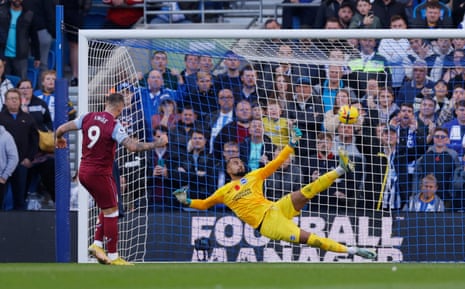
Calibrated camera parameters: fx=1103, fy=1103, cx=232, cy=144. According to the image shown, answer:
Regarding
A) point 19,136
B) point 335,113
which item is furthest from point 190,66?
point 19,136

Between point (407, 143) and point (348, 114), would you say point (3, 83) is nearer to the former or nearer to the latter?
point (348, 114)

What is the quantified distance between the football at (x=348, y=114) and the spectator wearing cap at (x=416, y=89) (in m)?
1.37

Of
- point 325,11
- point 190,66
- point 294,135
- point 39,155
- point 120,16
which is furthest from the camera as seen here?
point 120,16

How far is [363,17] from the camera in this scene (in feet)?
51.4

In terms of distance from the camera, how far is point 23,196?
48.3 feet

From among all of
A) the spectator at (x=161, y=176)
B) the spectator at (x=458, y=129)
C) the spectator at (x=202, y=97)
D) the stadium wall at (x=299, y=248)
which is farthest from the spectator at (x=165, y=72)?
the spectator at (x=458, y=129)

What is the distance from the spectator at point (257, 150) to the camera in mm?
13898

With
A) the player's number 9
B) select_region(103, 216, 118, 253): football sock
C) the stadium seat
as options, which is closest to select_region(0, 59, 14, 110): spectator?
the stadium seat

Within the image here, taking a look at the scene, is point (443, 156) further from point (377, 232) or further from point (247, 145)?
point (247, 145)

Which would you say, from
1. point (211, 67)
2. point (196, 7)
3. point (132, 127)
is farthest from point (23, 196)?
point (196, 7)

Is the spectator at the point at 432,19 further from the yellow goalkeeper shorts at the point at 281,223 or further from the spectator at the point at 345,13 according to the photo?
the yellow goalkeeper shorts at the point at 281,223

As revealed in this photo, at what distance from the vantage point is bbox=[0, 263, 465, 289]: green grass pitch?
8.64 m

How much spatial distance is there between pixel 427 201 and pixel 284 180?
181cm

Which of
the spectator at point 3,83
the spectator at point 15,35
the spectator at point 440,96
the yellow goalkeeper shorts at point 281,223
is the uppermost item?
the spectator at point 15,35
